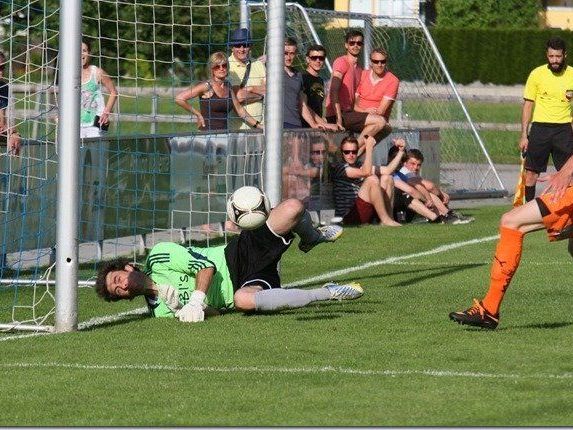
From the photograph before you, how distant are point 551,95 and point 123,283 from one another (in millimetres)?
9066

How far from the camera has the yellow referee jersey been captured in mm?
18391

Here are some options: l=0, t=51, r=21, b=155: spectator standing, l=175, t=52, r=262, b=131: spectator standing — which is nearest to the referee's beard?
l=175, t=52, r=262, b=131: spectator standing

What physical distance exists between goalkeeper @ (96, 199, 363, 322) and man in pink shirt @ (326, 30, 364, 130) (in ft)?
26.7

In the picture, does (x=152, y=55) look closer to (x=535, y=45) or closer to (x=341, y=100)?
(x=341, y=100)

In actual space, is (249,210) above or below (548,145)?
below

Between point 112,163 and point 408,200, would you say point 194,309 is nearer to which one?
point 112,163

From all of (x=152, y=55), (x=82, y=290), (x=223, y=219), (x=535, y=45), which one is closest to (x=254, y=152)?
(x=223, y=219)

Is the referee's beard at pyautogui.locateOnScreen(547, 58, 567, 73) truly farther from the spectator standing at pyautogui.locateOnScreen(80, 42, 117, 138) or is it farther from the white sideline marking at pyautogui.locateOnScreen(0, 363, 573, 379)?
the white sideline marking at pyautogui.locateOnScreen(0, 363, 573, 379)

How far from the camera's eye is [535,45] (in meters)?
57.5

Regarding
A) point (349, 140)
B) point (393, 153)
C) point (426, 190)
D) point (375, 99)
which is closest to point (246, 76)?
point (349, 140)

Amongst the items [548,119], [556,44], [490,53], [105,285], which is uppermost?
[490,53]

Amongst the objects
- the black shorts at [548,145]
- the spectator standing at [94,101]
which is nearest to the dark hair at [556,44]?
the black shorts at [548,145]

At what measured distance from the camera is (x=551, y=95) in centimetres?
1841

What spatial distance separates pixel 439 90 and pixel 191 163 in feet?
29.9
